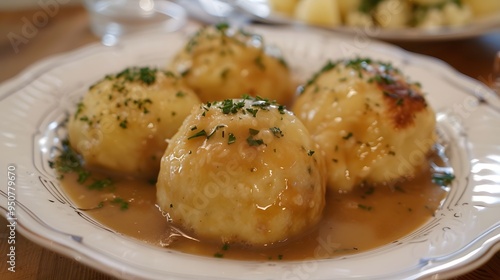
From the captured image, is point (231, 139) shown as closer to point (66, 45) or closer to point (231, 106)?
point (231, 106)

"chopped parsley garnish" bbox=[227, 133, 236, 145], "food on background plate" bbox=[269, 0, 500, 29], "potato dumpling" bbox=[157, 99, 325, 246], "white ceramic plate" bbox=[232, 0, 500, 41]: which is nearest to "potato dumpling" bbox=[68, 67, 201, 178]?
"potato dumpling" bbox=[157, 99, 325, 246]

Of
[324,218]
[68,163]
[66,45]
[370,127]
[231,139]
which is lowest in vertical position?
[66,45]

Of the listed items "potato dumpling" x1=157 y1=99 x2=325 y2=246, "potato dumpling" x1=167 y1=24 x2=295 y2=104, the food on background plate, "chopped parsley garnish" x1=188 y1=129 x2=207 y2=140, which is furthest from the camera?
the food on background plate

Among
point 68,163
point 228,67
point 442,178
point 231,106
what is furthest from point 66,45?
point 442,178

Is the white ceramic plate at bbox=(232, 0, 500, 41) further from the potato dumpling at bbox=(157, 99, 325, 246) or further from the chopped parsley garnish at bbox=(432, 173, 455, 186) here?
the potato dumpling at bbox=(157, 99, 325, 246)

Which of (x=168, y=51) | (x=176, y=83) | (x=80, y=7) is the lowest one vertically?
(x=80, y=7)

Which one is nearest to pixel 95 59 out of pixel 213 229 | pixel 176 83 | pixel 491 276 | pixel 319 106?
pixel 176 83

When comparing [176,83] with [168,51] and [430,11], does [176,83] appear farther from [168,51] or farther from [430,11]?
[430,11]
